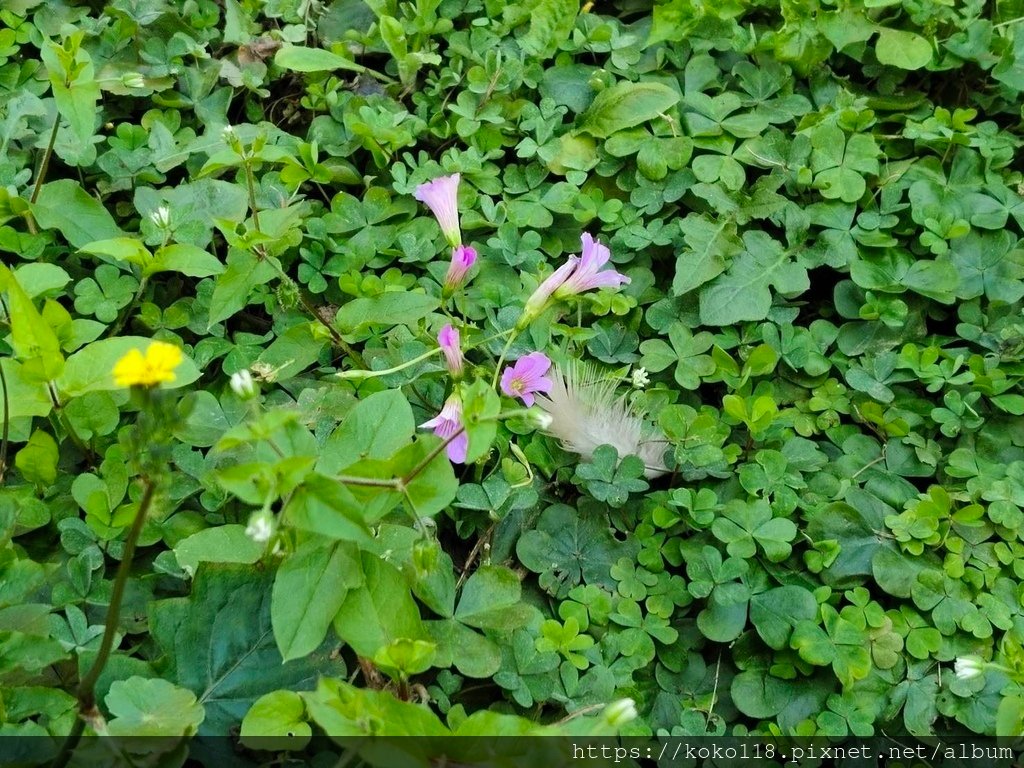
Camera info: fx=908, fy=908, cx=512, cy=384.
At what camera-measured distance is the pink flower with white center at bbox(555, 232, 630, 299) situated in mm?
1717

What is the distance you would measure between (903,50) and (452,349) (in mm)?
1512

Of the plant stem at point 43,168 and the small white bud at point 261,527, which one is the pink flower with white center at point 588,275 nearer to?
Answer: the small white bud at point 261,527

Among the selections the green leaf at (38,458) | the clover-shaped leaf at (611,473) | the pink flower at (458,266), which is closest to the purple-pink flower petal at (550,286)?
the pink flower at (458,266)

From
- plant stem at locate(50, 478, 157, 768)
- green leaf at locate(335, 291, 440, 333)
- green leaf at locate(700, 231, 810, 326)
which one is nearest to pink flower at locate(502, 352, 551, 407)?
green leaf at locate(335, 291, 440, 333)

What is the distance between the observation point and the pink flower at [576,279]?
1.70 meters

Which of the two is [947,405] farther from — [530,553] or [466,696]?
[466,696]

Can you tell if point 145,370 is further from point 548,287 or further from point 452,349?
point 548,287

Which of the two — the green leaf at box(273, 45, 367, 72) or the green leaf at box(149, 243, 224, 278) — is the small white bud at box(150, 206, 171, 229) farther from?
the green leaf at box(273, 45, 367, 72)

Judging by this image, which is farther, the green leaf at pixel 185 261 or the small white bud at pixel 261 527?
the green leaf at pixel 185 261

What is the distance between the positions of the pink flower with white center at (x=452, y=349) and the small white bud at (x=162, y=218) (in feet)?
2.09

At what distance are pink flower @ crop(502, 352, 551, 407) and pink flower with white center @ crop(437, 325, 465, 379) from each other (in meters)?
0.09

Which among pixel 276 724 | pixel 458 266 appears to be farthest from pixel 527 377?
pixel 276 724

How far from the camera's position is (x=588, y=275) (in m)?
1.72

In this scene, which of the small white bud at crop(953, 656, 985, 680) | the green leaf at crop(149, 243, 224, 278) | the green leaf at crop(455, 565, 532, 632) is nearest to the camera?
the small white bud at crop(953, 656, 985, 680)
